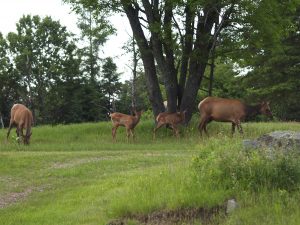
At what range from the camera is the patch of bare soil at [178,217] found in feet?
26.1

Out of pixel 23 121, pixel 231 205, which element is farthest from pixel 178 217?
pixel 23 121

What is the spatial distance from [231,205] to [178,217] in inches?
31.8

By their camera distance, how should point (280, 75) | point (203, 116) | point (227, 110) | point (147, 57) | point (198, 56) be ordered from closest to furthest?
point (227, 110), point (203, 116), point (198, 56), point (147, 57), point (280, 75)

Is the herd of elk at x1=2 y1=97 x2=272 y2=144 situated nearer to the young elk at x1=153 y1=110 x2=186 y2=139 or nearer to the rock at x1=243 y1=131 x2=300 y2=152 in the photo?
the young elk at x1=153 y1=110 x2=186 y2=139

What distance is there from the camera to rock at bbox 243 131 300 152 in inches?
386

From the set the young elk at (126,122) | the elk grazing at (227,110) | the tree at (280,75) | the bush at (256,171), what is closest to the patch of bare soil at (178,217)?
the bush at (256,171)

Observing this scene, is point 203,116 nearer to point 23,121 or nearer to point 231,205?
point 23,121

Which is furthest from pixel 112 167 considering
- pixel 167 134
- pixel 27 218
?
pixel 167 134

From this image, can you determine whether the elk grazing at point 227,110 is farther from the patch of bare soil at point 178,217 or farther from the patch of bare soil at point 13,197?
the patch of bare soil at point 178,217

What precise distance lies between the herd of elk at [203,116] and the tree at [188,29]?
95.8 inches

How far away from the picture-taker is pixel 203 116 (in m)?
23.1

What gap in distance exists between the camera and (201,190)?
8789 millimetres

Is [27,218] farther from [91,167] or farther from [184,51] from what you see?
[184,51]

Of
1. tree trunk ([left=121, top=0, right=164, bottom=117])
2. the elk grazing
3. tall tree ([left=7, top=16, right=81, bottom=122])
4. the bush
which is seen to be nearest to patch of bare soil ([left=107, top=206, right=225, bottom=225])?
the bush
